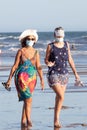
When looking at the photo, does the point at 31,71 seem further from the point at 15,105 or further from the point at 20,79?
the point at 15,105

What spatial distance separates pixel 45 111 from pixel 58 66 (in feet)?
5.86

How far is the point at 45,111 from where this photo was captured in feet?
40.4

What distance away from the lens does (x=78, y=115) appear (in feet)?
38.8

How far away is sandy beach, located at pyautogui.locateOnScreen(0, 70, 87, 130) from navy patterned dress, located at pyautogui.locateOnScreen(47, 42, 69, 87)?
0.75m

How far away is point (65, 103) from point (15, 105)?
3.69 feet

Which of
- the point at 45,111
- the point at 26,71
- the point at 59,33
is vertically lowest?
the point at 45,111

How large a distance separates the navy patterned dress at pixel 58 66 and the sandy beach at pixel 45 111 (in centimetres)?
75

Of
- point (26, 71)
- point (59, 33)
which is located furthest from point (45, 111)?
point (59, 33)

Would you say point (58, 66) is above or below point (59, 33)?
below

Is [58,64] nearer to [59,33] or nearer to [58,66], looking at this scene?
[58,66]

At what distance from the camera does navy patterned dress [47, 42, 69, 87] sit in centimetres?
1075

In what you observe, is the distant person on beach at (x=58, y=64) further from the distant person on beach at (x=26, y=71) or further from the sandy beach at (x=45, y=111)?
the sandy beach at (x=45, y=111)

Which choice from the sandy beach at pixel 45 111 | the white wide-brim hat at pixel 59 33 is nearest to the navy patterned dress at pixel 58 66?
the white wide-brim hat at pixel 59 33

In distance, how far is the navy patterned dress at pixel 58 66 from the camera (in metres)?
10.8
